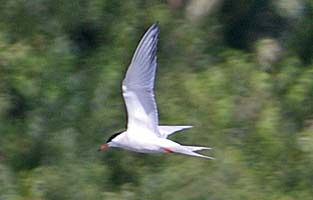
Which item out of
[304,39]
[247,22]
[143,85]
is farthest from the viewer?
[247,22]

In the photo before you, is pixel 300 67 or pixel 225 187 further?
pixel 300 67

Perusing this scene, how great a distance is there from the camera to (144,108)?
299 inches

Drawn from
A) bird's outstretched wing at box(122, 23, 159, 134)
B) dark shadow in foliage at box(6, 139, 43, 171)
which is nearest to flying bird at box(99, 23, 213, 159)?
bird's outstretched wing at box(122, 23, 159, 134)

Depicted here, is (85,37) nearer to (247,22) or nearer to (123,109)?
(123,109)

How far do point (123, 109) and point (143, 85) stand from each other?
1.08 metres

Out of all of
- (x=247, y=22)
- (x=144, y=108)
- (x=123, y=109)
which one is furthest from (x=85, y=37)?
(x=144, y=108)

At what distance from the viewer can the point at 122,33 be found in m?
8.73

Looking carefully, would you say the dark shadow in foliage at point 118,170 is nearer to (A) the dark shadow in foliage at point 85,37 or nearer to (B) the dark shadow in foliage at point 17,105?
(B) the dark shadow in foliage at point 17,105

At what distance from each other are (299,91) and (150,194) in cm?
106

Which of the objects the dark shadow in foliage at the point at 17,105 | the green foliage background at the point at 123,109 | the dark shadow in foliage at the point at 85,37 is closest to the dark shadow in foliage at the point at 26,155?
the green foliage background at the point at 123,109

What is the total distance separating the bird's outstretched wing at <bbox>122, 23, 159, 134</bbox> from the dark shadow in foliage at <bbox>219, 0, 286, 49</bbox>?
5.90 feet

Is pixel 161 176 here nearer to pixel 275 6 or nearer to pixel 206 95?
pixel 206 95

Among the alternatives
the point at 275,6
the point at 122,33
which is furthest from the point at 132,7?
the point at 275,6

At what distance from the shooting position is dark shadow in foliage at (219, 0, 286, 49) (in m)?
9.30
